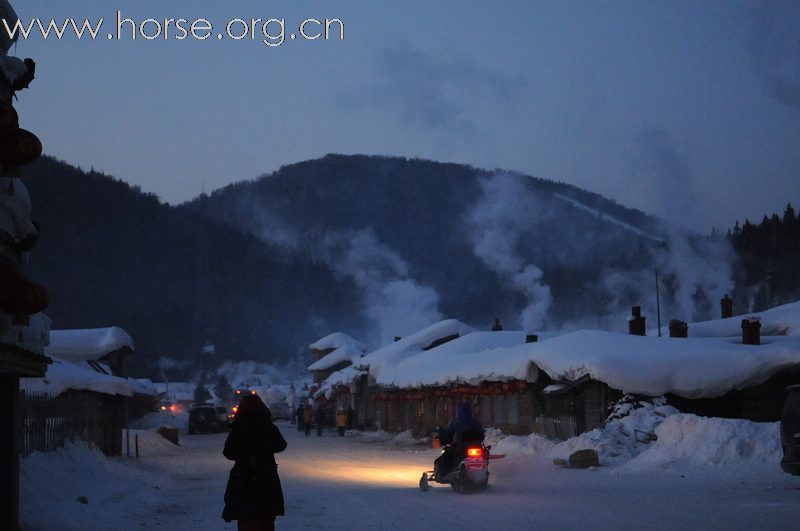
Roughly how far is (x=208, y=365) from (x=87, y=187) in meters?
44.0

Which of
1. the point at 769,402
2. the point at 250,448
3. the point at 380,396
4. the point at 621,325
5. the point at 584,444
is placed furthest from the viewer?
the point at 621,325

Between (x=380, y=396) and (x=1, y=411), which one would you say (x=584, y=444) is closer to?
(x=1, y=411)

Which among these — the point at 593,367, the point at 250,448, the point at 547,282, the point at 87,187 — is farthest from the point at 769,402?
the point at 87,187

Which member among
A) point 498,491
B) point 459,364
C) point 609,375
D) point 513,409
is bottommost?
point 498,491

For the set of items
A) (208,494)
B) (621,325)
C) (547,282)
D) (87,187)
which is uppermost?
(87,187)

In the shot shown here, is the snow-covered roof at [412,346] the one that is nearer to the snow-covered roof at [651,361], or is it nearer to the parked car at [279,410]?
the snow-covered roof at [651,361]

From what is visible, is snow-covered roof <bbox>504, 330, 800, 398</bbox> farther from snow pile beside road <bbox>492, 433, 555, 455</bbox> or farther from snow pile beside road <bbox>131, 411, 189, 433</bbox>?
snow pile beside road <bbox>131, 411, 189, 433</bbox>

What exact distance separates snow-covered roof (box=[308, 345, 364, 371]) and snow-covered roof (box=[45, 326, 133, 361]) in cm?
5430

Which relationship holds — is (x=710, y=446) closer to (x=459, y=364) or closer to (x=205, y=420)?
(x=459, y=364)

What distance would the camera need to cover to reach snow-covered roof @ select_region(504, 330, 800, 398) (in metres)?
30.1

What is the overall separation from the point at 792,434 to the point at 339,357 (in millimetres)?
91438

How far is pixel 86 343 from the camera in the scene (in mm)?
52688

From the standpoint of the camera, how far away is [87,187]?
19312 centimetres

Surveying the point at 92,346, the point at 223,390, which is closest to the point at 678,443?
the point at 92,346
